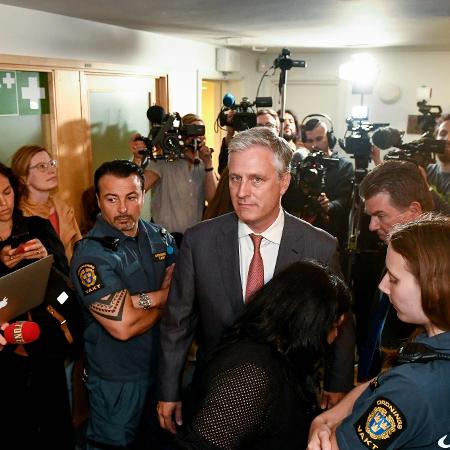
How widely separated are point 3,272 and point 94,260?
359 mm

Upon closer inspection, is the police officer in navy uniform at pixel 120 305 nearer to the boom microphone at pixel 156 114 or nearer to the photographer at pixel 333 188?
the photographer at pixel 333 188

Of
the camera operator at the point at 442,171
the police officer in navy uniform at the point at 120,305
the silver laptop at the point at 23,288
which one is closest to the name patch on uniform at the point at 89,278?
the police officer in navy uniform at the point at 120,305

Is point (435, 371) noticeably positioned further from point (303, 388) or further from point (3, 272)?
point (3, 272)

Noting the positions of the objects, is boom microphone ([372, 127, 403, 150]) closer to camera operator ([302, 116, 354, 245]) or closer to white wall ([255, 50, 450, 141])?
camera operator ([302, 116, 354, 245])

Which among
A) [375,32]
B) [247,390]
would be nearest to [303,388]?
[247,390]

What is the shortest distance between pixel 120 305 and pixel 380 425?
0.99m

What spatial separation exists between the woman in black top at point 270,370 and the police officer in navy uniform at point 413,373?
0.10 metres

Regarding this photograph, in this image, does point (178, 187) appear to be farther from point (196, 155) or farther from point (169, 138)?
point (169, 138)

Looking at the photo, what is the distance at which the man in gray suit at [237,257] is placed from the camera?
1.58 m

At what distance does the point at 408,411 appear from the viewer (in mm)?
910

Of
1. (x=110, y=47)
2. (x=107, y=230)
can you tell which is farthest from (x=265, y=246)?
(x=110, y=47)

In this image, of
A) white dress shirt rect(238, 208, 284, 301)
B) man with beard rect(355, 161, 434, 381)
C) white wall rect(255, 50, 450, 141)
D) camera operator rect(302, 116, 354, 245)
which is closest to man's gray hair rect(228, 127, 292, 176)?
white dress shirt rect(238, 208, 284, 301)

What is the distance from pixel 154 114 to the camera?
3.15m

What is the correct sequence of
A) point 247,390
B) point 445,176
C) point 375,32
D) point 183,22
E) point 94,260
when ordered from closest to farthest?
point 247,390, point 94,260, point 445,176, point 183,22, point 375,32
